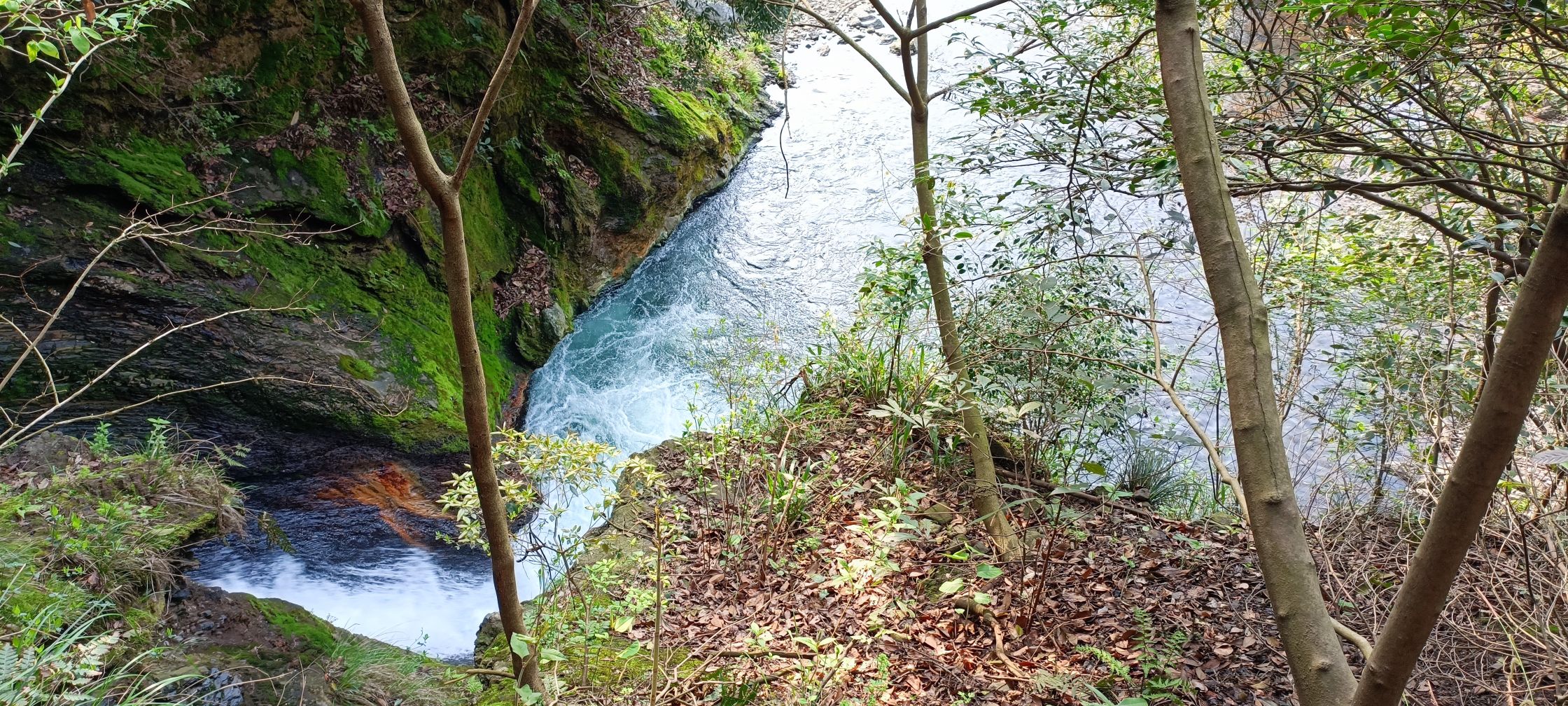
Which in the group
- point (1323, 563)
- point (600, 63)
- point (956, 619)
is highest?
point (600, 63)

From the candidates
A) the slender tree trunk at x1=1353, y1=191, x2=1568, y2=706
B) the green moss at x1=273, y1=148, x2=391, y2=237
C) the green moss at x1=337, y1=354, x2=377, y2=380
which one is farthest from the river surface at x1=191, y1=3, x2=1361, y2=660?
the green moss at x1=273, y1=148, x2=391, y2=237

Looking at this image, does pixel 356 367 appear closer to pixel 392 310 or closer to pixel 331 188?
pixel 392 310

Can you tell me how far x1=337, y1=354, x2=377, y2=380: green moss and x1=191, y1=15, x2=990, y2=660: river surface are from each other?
34.9 inches

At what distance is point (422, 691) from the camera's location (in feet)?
10.9

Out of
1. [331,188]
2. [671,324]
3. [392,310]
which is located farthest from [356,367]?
[671,324]

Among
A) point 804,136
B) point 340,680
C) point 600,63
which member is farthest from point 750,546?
point 804,136

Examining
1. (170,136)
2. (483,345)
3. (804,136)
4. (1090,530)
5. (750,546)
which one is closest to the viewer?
(1090,530)

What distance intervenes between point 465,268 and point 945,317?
2.40 meters

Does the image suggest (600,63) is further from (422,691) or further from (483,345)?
(422,691)

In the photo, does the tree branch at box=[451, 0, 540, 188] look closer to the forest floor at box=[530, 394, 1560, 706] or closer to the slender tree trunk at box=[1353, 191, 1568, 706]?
the forest floor at box=[530, 394, 1560, 706]

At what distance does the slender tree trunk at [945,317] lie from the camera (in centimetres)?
351

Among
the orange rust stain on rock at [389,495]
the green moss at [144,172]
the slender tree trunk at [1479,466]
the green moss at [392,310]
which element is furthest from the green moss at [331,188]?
the slender tree trunk at [1479,466]

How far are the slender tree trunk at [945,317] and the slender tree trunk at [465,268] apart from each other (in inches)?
82.9

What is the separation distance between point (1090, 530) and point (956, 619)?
1.04m
